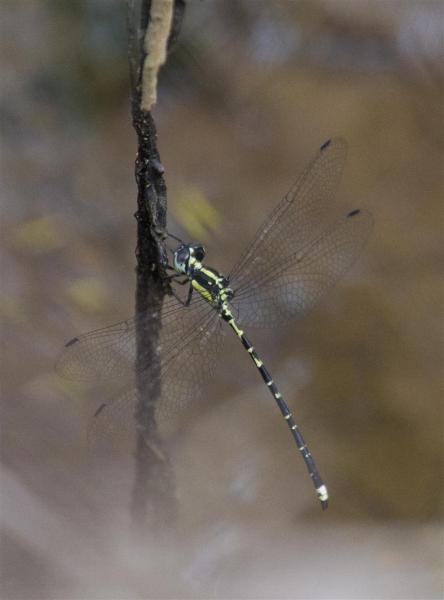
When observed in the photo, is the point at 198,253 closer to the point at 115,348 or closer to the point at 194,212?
the point at 115,348

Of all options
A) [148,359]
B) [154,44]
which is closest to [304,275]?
[148,359]

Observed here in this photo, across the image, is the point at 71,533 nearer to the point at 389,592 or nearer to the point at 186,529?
the point at 186,529

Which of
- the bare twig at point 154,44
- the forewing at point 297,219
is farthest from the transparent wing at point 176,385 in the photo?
the bare twig at point 154,44

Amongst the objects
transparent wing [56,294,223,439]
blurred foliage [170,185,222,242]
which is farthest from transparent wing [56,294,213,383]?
blurred foliage [170,185,222,242]

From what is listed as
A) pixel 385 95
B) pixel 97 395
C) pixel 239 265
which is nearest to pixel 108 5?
pixel 385 95

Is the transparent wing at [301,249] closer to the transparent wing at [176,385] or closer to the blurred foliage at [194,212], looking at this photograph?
the transparent wing at [176,385]

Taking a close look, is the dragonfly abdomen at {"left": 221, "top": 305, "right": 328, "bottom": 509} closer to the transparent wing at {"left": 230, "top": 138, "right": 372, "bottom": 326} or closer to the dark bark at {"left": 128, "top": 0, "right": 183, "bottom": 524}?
the transparent wing at {"left": 230, "top": 138, "right": 372, "bottom": 326}

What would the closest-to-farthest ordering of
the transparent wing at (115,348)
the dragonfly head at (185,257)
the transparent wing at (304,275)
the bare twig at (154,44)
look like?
1. the bare twig at (154,44)
2. the transparent wing at (115,348)
3. the dragonfly head at (185,257)
4. the transparent wing at (304,275)

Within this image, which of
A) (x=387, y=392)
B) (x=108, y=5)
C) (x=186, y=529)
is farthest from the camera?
(x=108, y=5)
